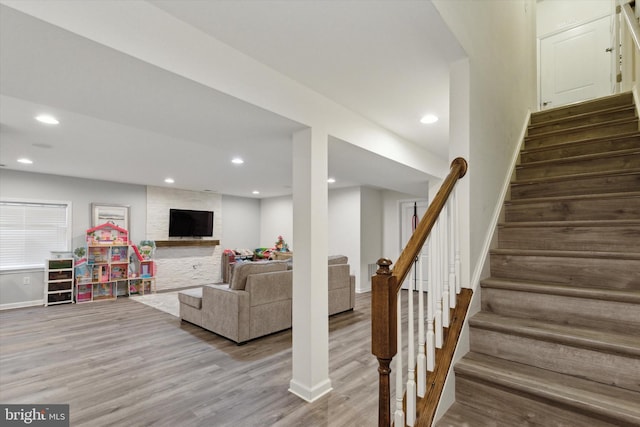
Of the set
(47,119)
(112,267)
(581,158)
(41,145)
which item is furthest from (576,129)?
(112,267)

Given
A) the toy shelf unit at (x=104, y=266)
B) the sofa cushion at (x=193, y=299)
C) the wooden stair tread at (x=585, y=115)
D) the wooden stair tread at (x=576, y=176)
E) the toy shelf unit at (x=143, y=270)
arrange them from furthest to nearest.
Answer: the toy shelf unit at (x=143, y=270), the toy shelf unit at (x=104, y=266), the sofa cushion at (x=193, y=299), the wooden stair tread at (x=585, y=115), the wooden stair tread at (x=576, y=176)

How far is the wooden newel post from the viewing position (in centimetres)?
116

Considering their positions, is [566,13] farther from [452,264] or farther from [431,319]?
[431,319]

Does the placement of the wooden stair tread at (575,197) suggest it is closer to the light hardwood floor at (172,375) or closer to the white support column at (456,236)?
the white support column at (456,236)

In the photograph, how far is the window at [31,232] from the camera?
551cm

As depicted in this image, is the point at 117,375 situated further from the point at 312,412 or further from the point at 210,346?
the point at 312,412

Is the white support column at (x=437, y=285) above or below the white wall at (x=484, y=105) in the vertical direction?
below

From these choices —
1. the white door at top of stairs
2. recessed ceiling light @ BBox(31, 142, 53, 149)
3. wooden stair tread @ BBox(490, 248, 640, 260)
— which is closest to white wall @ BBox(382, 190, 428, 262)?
the white door at top of stairs

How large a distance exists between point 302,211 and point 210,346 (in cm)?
222

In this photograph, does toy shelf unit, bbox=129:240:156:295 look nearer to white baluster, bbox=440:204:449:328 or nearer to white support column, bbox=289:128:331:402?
white support column, bbox=289:128:331:402

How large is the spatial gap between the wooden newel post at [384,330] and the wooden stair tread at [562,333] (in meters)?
0.78

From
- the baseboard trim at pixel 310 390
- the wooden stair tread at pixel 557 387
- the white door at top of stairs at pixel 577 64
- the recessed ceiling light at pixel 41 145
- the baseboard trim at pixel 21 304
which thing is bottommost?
the baseboard trim at pixel 21 304

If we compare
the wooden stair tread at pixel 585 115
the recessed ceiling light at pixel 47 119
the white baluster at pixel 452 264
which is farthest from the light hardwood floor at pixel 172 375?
the wooden stair tread at pixel 585 115

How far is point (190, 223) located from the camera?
25.4 feet
